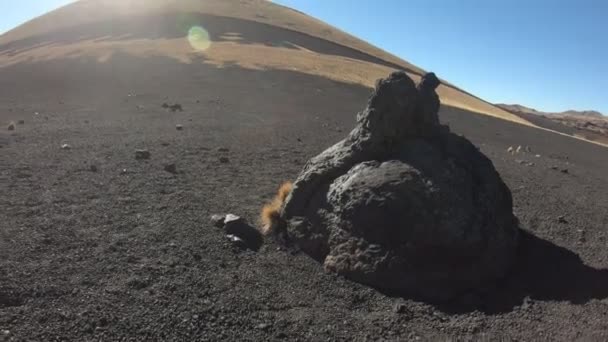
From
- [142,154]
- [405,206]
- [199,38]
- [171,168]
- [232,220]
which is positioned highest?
[199,38]

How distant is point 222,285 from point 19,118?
19465 mm

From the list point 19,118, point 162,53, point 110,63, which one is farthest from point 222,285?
point 162,53

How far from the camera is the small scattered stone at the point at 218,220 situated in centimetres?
936

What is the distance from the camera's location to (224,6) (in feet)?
304

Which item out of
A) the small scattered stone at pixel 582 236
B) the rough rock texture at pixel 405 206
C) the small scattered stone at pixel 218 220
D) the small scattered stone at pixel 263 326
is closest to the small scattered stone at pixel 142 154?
the small scattered stone at pixel 218 220

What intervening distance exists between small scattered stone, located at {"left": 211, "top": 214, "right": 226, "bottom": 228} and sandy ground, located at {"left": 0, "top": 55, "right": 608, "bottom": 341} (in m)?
0.15

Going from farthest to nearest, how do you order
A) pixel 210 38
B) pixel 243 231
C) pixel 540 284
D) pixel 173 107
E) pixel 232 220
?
pixel 210 38
pixel 173 107
pixel 232 220
pixel 243 231
pixel 540 284

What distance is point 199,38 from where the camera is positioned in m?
60.8

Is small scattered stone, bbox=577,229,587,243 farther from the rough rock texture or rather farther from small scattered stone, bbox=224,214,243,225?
small scattered stone, bbox=224,214,243,225

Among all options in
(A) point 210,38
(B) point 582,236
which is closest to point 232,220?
(B) point 582,236

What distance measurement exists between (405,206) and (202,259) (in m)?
3.53

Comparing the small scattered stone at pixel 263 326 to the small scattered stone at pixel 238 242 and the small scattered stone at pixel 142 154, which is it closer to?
the small scattered stone at pixel 238 242

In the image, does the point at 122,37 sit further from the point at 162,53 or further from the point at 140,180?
the point at 140,180

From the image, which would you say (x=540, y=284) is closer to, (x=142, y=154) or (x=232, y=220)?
(x=232, y=220)
